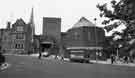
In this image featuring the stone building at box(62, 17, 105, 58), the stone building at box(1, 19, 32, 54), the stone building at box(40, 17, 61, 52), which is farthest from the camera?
the stone building at box(40, 17, 61, 52)

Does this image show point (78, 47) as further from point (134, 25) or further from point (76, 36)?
point (134, 25)

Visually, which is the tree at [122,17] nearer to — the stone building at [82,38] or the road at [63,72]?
the road at [63,72]

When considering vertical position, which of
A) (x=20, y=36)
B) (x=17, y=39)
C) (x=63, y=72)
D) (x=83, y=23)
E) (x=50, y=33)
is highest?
(x=83, y=23)

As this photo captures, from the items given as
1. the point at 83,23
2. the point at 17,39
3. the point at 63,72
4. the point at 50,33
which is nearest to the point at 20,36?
the point at 17,39

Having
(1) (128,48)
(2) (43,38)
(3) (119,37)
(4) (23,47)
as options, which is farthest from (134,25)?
(2) (43,38)

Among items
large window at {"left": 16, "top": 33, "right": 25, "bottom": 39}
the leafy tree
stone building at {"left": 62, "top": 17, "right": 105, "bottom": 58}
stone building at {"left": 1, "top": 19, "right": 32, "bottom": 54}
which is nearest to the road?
the leafy tree

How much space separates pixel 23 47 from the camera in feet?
188

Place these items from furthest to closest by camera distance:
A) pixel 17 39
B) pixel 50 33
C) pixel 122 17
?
pixel 50 33 < pixel 17 39 < pixel 122 17

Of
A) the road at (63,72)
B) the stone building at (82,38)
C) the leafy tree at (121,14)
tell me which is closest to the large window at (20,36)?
the stone building at (82,38)

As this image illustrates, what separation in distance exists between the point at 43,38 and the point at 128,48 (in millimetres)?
64724

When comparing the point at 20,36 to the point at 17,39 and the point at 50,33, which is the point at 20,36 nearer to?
the point at 17,39

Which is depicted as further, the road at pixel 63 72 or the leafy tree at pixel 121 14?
the road at pixel 63 72

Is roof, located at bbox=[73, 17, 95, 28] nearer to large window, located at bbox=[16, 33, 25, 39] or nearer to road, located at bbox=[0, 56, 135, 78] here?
large window, located at bbox=[16, 33, 25, 39]

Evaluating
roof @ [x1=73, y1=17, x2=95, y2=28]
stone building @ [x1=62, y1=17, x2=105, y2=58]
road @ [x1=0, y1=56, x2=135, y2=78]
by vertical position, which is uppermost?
roof @ [x1=73, y1=17, x2=95, y2=28]
